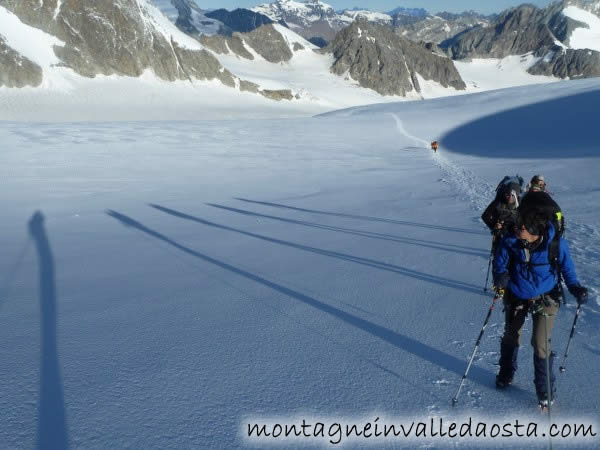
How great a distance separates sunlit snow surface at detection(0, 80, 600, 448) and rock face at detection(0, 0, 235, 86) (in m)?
84.3

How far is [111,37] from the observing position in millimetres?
87438

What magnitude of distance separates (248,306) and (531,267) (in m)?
3.22

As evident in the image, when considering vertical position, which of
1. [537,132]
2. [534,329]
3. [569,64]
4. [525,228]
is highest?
[569,64]

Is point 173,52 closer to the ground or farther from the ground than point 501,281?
farther from the ground

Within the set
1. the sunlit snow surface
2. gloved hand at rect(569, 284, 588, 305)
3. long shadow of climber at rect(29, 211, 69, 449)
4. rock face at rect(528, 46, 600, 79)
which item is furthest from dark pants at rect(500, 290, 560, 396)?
rock face at rect(528, 46, 600, 79)

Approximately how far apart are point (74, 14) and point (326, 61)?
88603 millimetres

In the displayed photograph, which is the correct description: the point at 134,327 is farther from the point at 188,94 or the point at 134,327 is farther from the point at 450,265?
the point at 188,94

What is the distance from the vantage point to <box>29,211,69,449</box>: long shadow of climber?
303 centimetres

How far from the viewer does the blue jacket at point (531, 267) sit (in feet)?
10.2

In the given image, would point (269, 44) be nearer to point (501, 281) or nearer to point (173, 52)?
point (173, 52)

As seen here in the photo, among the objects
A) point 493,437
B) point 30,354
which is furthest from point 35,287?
point 493,437

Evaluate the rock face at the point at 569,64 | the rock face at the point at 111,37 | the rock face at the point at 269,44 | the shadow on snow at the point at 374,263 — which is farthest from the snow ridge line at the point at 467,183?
the rock face at the point at 569,64

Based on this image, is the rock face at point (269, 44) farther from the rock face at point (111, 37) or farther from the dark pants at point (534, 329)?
the dark pants at point (534, 329)

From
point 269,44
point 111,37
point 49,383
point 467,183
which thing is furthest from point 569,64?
point 49,383
